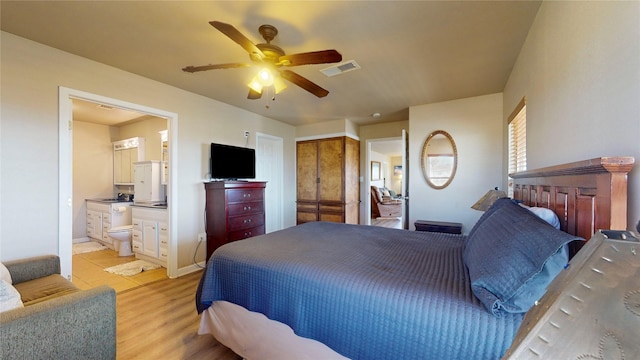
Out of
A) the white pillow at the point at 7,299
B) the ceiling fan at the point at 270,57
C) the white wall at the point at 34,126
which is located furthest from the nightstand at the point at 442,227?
the white wall at the point at 34,126

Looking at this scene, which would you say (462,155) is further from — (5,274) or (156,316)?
(5,274)

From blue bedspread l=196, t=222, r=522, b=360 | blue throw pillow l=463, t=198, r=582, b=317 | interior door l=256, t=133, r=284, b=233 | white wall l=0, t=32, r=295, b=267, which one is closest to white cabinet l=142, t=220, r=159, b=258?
white wall l=0, t=32, r=295, b=267

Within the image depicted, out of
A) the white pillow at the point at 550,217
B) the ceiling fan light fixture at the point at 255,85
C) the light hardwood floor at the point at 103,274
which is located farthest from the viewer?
the light hardwood floor at the point at 103,274

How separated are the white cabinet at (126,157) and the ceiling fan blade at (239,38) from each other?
408cm

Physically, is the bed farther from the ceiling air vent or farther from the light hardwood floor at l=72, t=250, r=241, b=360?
the ceiling air vent

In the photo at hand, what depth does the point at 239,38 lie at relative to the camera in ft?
5.36

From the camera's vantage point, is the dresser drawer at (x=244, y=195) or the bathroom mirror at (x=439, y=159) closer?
the dresser drawer at (x=244, y=195)

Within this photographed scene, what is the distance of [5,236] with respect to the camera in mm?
2066

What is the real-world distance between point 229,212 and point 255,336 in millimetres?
2012

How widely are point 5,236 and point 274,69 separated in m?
2.58

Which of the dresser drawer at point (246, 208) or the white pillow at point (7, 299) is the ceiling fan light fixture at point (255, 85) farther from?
the white pillow at point (7, 299)

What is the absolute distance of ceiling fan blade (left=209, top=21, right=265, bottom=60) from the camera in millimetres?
1502

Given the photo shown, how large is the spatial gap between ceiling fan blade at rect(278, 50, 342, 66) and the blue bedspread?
1.34m

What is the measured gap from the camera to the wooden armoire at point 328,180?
471 cm
